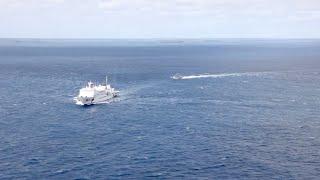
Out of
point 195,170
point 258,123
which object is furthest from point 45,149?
point 258,123

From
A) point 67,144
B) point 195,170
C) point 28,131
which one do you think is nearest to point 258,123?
point 195,170

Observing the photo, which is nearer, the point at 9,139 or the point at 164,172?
the point at 164,172

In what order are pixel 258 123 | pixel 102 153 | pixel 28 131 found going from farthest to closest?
1. pixel 258 123
2. pixel 28 131
3. pixel 102 153

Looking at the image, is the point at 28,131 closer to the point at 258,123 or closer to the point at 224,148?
the point at 224,148

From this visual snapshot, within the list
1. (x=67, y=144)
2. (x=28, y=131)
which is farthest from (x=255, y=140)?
(x=28, y=131)

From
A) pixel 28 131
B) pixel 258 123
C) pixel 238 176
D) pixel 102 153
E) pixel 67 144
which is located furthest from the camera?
pixel 258 123

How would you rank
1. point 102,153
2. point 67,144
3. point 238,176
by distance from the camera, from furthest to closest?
point 67,144
point 102,153
point 238,176

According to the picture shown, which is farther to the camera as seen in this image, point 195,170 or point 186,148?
point 186,148

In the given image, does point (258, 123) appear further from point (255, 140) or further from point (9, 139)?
→ point (9, 139)

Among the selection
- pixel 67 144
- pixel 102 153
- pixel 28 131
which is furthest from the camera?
pixel 28 131
